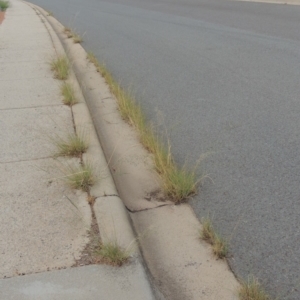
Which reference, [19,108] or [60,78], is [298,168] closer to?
[19,108]

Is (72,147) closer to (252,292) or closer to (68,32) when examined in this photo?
(252,292)

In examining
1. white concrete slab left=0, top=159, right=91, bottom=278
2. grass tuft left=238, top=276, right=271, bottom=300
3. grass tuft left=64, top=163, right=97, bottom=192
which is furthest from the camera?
grass tuft left=64, top=163, right=97, bottom=192

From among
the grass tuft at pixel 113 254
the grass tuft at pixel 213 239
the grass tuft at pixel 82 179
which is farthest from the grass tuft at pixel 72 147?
the grass tuft at pixel 113 254

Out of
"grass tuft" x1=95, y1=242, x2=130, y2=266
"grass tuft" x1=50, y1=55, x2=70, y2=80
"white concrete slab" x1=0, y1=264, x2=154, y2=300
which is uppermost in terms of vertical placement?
"grass tuft" x1=95, y1=242, x2=130, y2=266

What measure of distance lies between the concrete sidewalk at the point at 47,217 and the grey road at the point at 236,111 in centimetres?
69

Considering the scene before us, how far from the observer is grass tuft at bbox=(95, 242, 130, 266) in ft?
9.99

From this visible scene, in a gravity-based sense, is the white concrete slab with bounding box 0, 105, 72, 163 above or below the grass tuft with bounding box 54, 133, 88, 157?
below

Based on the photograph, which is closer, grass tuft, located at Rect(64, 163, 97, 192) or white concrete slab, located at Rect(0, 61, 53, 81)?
grass tuft, located at Rect(64, 163, 97, 192)

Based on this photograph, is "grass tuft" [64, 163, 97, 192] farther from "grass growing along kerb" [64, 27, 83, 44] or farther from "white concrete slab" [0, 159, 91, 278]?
"grass growing along kerb" [64, 27, 83, 44]

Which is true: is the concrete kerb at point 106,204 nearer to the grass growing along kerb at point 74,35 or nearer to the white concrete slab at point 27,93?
the white concrete slab at point 27,93

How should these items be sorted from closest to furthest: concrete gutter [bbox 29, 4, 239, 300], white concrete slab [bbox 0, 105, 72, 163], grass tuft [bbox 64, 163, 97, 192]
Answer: concrete gutter [bbox 29, 4, 239, 300] < grass tuft [bbox 64, 163, 97, 192] < white concrete slab [bbox 0, 105, 72, 163]

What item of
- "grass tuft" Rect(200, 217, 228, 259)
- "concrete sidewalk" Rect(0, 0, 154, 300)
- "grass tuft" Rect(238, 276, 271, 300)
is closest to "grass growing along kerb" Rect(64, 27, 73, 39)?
"concrete sidewalk" Rect(0, 0, 154, 300)

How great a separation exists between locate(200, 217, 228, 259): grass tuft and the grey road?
6 centimetres

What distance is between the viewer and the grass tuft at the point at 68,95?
6.16 meters
